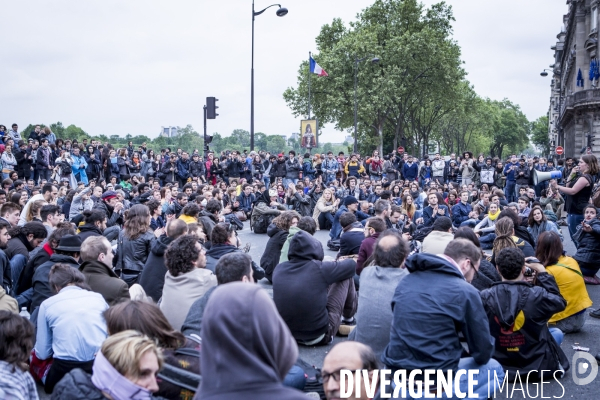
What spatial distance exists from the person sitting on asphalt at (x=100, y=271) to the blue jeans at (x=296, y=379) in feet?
5.91

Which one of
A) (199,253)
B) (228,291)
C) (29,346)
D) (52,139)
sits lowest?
(29,346)

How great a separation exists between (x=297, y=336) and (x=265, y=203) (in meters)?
11.6

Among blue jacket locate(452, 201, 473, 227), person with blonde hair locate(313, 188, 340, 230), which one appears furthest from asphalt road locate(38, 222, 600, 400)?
person with blonde hair locate(313, 188, 340, 230)

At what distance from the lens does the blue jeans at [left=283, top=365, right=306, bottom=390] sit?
472 centimetres

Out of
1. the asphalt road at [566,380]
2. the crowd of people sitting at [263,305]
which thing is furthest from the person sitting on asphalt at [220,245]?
the asphalt road at [566,380]

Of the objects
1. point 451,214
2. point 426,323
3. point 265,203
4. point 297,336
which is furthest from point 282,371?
point 265,203

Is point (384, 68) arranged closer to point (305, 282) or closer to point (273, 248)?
point (273, 248)

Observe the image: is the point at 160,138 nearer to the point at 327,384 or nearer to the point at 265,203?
the point at 265,203

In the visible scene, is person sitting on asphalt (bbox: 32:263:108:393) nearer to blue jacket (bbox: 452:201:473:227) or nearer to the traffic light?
blue jacket (bbox: 452:201:473:227)

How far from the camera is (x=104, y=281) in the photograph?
18.7 feet

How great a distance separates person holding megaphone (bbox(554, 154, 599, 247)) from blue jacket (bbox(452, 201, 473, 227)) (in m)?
4.05

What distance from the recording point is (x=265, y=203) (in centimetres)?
1814

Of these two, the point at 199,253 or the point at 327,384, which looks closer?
the point at 327,384

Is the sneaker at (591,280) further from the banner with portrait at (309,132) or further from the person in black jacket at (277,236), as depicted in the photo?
the banner with portrait at (309,132)
